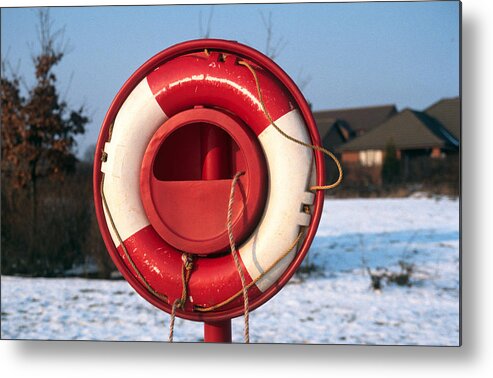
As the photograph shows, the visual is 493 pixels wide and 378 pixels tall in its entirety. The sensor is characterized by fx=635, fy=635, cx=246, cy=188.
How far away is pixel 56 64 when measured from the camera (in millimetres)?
4852

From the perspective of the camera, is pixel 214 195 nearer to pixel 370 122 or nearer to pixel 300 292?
pixel 300 292

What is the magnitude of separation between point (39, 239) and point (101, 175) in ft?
10.5

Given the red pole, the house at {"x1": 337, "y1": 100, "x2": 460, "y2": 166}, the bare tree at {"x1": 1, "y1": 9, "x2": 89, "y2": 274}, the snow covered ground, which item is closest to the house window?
the house at {"x1": 337, "y1": 100, "x2": 460, "y2": 166}

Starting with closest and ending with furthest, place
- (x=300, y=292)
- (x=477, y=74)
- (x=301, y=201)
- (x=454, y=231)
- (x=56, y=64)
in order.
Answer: (x=301, y=201) < (x=477, y=74) < (x=300, y=292) < (x=56, y=64) < (x=454, y=231)

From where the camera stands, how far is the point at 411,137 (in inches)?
297

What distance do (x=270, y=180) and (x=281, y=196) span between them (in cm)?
5

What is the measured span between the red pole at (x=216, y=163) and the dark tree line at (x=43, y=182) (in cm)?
295

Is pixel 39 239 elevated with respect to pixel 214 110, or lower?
lower

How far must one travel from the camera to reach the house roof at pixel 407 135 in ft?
19.2

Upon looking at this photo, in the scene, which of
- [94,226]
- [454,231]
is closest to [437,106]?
[454,231]

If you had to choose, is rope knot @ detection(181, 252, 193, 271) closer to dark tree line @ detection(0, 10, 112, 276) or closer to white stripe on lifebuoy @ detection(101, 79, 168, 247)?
white stripe on lifebuoy @ detection(101, 79, 168, 247)

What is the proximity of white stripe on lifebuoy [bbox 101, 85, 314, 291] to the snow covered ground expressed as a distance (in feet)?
5.96

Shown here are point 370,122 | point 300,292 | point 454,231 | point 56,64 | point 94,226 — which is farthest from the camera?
point 370,122

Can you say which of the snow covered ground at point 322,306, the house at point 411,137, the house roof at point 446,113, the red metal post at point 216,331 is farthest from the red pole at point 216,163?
the house roof at point 446,113
